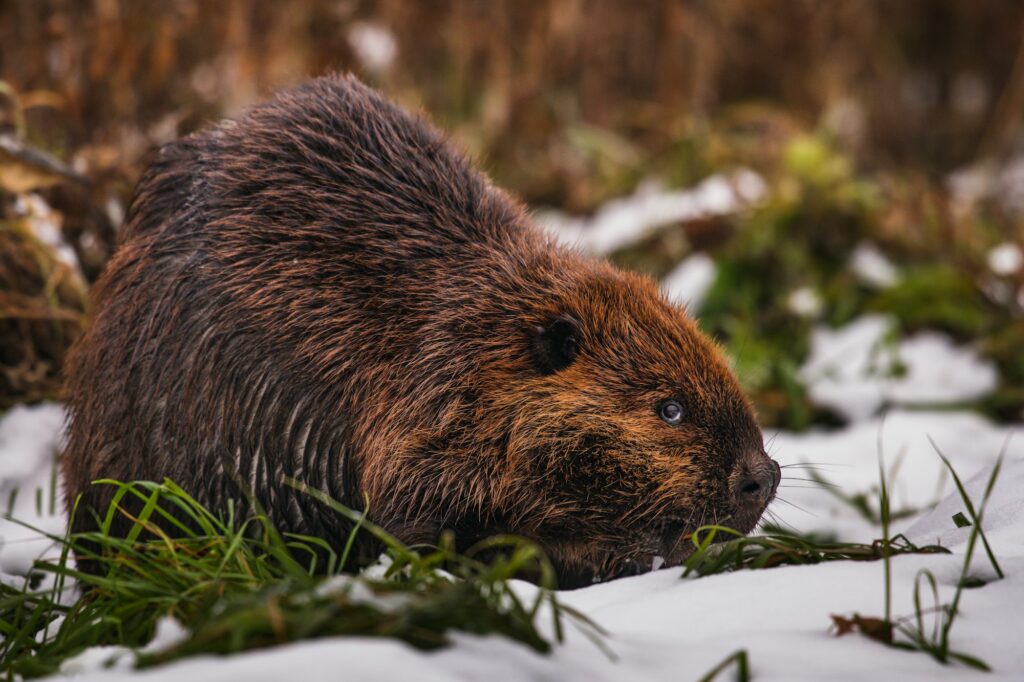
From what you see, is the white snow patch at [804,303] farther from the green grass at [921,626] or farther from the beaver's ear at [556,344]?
the green grass at [921,626]

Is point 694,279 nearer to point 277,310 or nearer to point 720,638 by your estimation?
point 277,310

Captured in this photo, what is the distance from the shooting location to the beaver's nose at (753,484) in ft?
8.54

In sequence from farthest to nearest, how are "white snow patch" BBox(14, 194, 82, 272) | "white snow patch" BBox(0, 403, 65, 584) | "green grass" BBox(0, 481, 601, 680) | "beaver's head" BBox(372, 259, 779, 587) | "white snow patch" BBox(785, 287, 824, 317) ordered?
"white snow patch" BBox(785, 287, 824, 317)
"white snow patch" BBox(14, 194, 82, 272)
"white snow patch" BBox(0, 403, 65, 584)
"beaver's head" BBox(372, 259, 779, 587)
"green grass" BBox(0, 481, 601, 680)

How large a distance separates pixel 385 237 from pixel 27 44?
274cm

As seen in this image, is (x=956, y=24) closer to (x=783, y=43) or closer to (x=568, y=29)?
(x=783, y=43)

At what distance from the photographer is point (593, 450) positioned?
8.46 feet

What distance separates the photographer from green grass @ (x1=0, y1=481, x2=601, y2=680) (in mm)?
1606

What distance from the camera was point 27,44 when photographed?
4.63m

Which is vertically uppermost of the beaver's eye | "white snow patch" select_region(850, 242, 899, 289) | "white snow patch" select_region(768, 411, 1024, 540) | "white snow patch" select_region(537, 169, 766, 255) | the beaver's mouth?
"white snow patch" select_region(537, 169, 766, 255)

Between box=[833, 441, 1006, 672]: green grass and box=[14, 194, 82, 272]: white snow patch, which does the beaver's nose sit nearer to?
box=[833, 441, 1006, 672]: green grass

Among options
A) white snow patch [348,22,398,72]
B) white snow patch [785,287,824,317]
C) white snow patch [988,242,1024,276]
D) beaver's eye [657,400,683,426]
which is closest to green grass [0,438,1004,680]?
beaver's eye [657,400,683,426]

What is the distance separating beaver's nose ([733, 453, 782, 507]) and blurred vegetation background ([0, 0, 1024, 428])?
1102 mm

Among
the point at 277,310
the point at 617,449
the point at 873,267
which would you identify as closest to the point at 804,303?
the point at 873,267

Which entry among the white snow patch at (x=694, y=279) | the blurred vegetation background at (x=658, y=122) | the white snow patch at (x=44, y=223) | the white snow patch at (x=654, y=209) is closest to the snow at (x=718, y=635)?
the white snow patch at (x=44, y=223)
